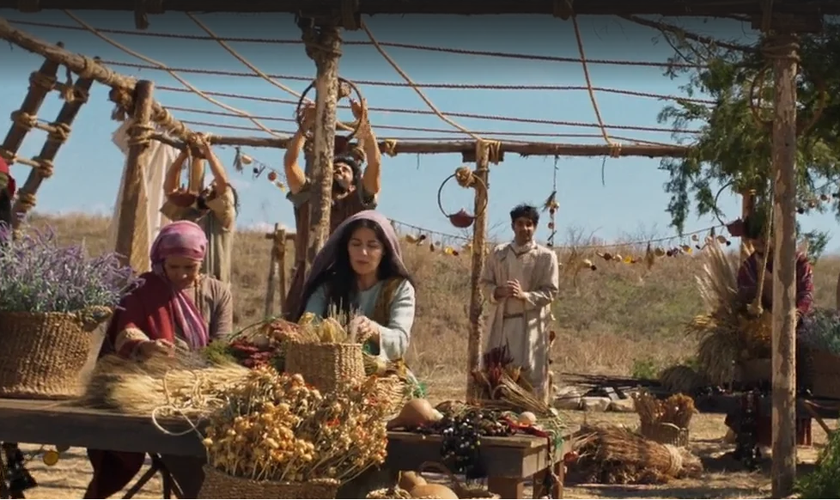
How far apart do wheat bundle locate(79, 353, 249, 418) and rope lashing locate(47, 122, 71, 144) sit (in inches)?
151

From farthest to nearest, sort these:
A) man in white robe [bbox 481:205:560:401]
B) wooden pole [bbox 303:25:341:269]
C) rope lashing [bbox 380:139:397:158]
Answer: rope lashing [bbox 380:139:397:158]
man in white robe [bbox 481:205:560:401]
wooden pole [bbox 303:25:341:269]


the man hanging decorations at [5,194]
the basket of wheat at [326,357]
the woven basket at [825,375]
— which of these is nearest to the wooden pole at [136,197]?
the man hanging decorations at [5,194]

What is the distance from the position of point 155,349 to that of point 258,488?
3.34 ft

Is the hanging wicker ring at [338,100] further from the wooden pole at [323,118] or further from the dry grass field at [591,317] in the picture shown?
the dry grass field at [591,317]

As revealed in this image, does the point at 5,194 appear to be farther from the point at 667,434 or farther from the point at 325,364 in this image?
the point at 667,434

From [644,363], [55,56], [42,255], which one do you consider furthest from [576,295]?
[42,255]

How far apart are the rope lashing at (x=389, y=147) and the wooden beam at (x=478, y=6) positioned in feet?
15.8

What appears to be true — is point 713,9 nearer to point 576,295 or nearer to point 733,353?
point 733,353

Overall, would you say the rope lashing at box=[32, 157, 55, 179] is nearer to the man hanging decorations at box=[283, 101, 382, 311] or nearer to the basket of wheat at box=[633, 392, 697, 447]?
the man hanging decorations at box=[283, 101, 382, 311]

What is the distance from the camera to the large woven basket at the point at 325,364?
155 inches

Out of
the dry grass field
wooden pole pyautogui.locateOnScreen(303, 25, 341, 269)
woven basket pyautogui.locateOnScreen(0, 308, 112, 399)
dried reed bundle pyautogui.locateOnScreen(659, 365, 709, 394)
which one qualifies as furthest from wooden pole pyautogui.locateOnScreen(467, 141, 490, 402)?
woven basket pyautogui.locateOnScreen(0, 308, 112, 399)

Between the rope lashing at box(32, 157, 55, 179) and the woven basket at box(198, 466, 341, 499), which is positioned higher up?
the rope lashing at box(32, 157, 55, 179)

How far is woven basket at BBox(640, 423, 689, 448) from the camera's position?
9.21 metres

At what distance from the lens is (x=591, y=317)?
1040 inches
